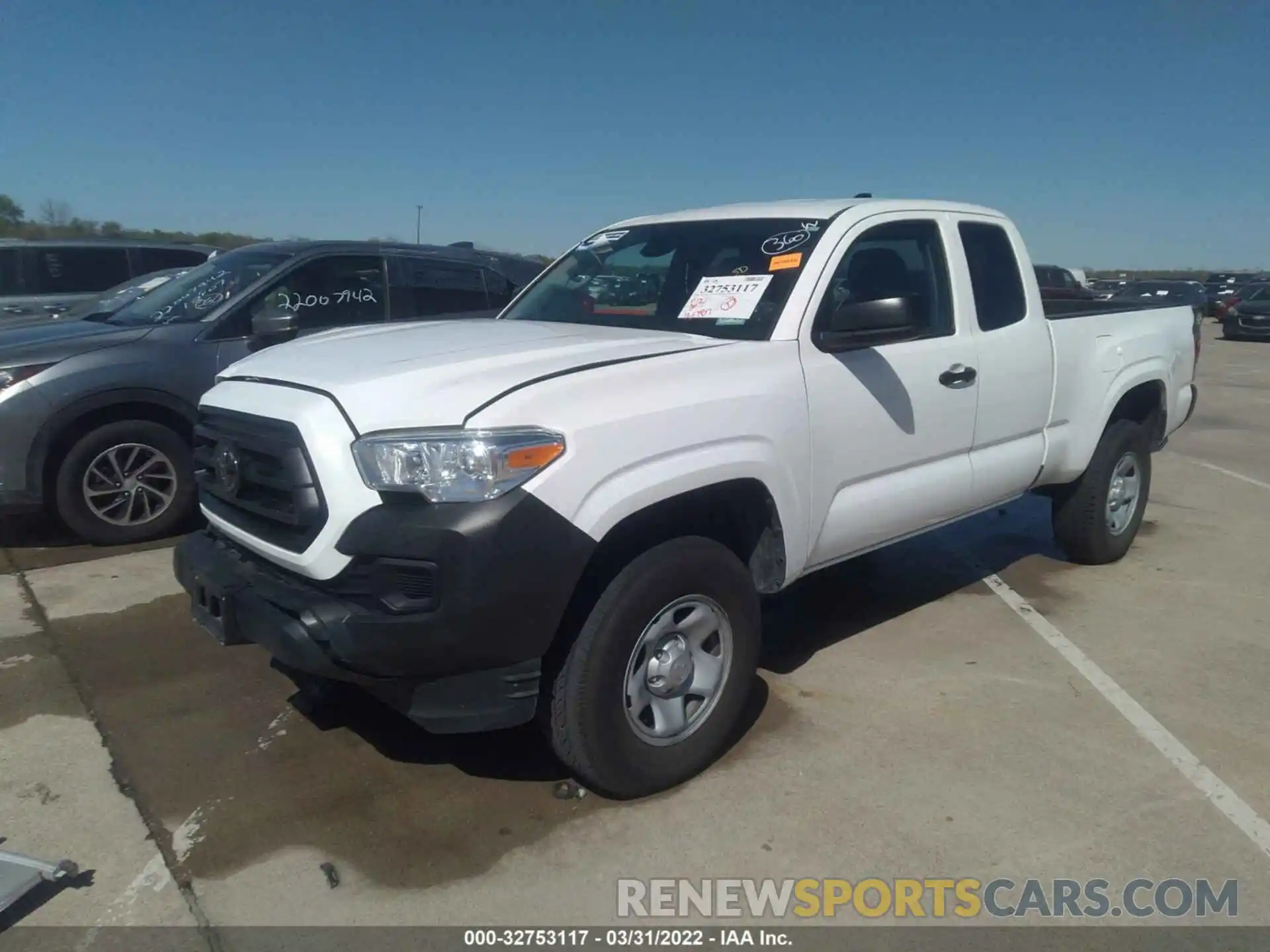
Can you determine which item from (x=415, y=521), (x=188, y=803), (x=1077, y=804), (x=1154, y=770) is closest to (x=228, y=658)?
(x=188, y=803)

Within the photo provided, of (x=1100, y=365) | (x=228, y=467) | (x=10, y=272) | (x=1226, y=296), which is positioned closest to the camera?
(x=228, y=467)

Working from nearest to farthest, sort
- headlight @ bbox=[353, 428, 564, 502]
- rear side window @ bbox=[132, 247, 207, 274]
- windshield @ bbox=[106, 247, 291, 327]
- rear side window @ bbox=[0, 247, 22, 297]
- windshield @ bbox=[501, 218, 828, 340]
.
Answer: headlight @ bbox=[353, 428, 564, 502] → windshield @ bbox=[501, 218, 828, 340] → windshield @ bbox=[106, 247, 291, 327] → rear side window @ bbox=[0, 247, 22, 297] → rear side window @ bbox=[132, 247, 207, 274]

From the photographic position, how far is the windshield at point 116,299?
265 inches

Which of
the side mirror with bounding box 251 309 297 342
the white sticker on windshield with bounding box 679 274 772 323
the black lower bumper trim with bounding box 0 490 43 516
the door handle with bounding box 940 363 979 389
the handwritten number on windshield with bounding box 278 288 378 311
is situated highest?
the white sticker on windshield with bounding box 679 274 772 323

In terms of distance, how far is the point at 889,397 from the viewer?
156 inches

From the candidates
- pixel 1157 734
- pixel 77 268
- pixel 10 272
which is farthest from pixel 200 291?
pixel 1157 734

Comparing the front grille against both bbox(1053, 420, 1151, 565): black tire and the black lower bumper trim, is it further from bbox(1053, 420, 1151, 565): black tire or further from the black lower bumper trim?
bbox(1053, 420, 1151, 565): black tire

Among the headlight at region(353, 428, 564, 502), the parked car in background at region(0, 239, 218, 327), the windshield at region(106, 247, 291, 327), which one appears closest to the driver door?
the headlight at region(353, 428, 564, 502)

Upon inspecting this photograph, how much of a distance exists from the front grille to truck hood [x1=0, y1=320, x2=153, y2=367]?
8.96ft

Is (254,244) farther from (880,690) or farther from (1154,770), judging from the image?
(1154,770)

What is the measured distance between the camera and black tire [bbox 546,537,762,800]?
9.94 feet

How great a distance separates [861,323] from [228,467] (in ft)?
7.49
